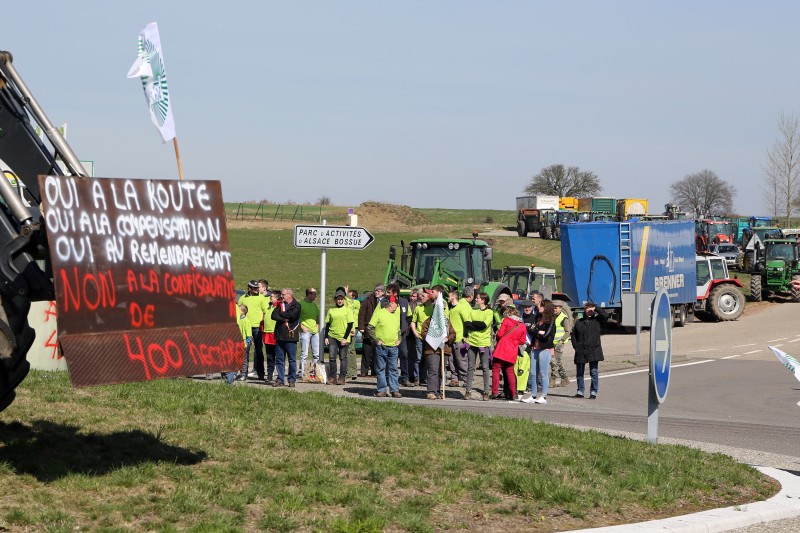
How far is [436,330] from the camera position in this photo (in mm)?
17797

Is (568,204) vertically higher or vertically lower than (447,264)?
higher

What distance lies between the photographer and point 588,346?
18828mm

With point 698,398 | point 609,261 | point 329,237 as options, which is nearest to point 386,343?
point 329,237

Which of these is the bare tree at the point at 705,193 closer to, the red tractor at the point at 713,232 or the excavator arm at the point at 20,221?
the red tractor at the point at 713,232

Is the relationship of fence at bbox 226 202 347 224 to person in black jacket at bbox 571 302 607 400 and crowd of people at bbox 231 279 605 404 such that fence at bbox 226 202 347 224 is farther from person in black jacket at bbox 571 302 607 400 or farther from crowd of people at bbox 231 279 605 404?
person in black jacket at bbox 571 302 607 400

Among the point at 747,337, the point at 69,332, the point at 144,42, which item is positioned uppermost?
the point at 144,42

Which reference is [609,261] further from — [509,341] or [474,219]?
[474,219]

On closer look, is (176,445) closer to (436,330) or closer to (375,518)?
(375,518)

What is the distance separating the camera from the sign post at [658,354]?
11.4 metres

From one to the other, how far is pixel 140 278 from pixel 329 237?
12608 millimetres

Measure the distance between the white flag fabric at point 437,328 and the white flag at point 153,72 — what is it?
8265 millimetres

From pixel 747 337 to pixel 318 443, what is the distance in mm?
24859

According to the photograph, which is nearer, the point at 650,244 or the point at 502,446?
the point at 502,446

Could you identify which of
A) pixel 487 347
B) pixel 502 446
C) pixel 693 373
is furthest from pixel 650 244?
pixel 502 446
